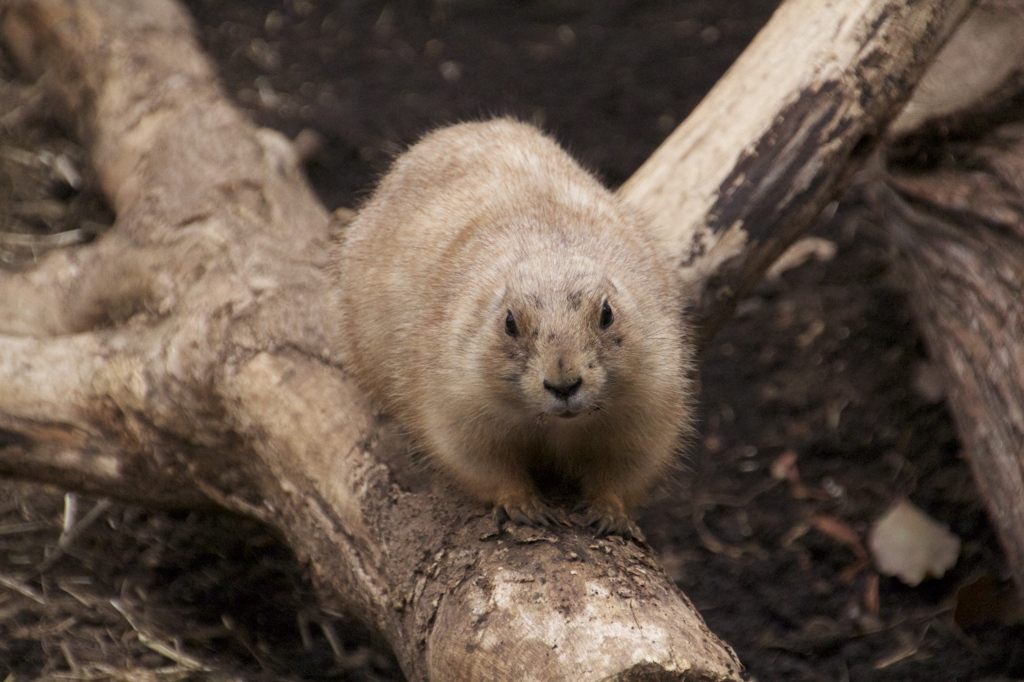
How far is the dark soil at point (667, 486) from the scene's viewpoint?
5.21 m

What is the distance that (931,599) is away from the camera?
5742mm

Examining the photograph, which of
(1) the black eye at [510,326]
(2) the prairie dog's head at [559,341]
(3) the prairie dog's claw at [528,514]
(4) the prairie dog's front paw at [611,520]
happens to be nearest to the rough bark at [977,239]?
(4) the prairie dog's front paw at [611,520]

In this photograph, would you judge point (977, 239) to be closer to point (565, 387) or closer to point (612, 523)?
point (612, 523)

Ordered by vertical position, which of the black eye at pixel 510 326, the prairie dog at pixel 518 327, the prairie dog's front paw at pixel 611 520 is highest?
the black eye at pixel 510 326

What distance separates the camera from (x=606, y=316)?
3885 millimetres

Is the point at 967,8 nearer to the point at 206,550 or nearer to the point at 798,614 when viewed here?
the point at 798,614

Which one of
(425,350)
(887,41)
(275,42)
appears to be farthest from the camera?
(275,42)

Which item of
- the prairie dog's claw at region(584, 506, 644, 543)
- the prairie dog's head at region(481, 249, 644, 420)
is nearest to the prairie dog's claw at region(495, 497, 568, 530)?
the prairie dog's claw at region(584, 506, 644, 543)

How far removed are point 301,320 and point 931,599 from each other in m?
3.94

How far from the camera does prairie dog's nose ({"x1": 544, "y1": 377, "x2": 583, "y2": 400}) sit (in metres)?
3.63

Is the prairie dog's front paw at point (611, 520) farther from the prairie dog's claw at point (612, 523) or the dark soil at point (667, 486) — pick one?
the dark soil at point (667, 486)

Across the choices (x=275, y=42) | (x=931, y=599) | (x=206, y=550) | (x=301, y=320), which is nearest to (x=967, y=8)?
(x=931, y=599)

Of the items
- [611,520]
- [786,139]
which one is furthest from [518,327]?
[786,139]

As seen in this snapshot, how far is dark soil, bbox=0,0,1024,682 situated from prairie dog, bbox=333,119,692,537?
44.2 inches
